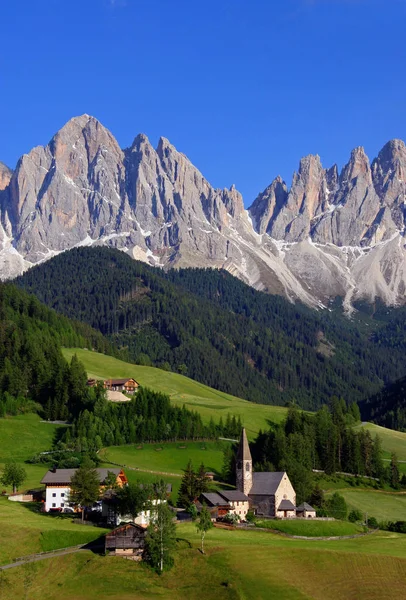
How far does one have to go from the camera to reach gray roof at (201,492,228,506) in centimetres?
11900

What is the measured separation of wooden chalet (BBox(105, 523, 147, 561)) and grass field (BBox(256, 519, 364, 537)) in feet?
85.3

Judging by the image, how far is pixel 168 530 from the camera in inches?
3556

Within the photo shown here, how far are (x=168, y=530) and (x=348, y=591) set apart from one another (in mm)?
20368

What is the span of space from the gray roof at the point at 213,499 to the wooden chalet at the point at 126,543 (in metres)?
27.3

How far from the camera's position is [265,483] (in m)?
130

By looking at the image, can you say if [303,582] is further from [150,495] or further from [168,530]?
[150,495]

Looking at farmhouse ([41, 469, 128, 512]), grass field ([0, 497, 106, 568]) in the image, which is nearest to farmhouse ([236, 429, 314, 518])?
farmhouse ([41, 469, 128, 512])

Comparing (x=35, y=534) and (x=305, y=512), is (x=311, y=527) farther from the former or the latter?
(x=35, y=534)

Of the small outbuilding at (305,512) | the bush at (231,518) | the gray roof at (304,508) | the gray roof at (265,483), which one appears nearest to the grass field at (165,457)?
the gray roof at (265,483)

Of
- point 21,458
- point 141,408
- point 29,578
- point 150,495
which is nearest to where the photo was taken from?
point 29,578

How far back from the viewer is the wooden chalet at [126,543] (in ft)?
299

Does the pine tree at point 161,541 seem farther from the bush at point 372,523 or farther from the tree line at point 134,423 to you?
the tree line at point 134,423

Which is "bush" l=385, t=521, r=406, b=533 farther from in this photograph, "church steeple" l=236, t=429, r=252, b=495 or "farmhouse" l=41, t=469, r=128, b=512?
"farmhouse" l=41, t=469, r=128, b=512

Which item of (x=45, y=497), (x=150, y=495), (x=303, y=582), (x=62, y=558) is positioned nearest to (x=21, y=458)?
(x=45, y=497)
